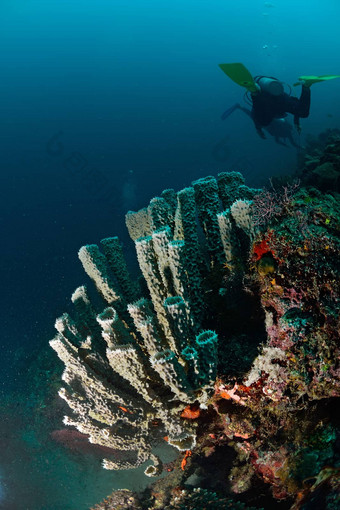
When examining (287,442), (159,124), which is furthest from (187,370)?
(159,124)

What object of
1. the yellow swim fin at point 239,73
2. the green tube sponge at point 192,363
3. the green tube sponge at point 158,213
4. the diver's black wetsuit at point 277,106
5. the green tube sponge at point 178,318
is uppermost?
the yellow swim fin at point 239,73

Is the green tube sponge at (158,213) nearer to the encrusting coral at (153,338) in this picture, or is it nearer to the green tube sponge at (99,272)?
the encrusting coral at (153,338)

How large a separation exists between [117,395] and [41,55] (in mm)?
77100

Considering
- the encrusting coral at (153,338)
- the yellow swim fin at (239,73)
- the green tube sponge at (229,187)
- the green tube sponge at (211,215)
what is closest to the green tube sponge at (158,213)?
the encrusting coral at (153,338)

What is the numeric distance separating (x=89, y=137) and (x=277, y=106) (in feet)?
165

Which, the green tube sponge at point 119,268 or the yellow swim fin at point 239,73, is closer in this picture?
the green tube sponge at point 119,268

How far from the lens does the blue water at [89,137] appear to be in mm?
6273

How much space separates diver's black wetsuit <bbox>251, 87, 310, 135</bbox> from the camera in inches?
257

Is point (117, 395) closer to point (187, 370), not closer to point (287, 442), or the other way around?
point (187, 370)

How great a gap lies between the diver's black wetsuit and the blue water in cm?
797

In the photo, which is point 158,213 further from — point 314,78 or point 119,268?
point 314,78

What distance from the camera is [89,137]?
50.9 m

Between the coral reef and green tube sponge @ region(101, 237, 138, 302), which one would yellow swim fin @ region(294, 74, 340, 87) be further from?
green tube sponge @ region(101, 237, 138, 302)

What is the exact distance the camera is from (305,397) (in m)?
1.90
